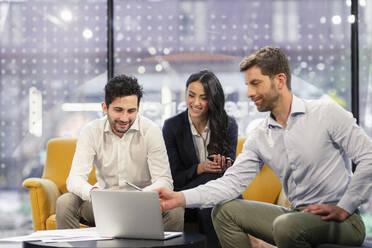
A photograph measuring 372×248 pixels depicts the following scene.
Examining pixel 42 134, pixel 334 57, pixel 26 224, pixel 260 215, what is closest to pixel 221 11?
pixel 334 57

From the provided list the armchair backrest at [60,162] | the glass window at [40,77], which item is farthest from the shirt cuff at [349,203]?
the glass window at [40,77]

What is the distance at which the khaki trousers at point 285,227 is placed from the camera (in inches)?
100

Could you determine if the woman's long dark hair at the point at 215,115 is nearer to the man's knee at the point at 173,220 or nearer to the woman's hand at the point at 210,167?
the woman's hand at the point at 210,167

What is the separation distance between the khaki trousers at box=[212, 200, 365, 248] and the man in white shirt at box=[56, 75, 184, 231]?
0.73 metres

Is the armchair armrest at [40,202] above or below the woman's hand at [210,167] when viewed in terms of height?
below

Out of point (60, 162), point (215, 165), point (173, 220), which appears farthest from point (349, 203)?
point (60, 162)

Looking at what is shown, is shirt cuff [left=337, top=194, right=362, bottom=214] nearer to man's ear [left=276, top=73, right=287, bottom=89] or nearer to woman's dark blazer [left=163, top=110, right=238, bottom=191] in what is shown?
man's ear [left=276, top=73, right=287, bottom=89]

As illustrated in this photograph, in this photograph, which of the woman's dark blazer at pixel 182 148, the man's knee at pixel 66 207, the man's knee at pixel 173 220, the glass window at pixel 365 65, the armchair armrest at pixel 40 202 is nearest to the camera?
the man's knee at pixel 173 220

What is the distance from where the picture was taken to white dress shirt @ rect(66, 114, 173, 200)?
3637 millimetres

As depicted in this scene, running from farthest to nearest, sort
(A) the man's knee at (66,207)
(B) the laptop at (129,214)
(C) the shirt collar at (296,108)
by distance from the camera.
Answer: (A) the man's knee at (66,207), (C) the shirt collar at (296,108), (B) the laptop at (129,214)

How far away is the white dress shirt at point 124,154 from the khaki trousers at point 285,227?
0.81 m

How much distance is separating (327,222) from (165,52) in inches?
125

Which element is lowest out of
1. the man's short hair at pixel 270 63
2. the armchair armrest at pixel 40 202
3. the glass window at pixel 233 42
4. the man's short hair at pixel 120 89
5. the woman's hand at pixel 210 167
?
the armchair armrest at pixel 40 202

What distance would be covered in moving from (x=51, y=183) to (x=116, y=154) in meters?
0.85
